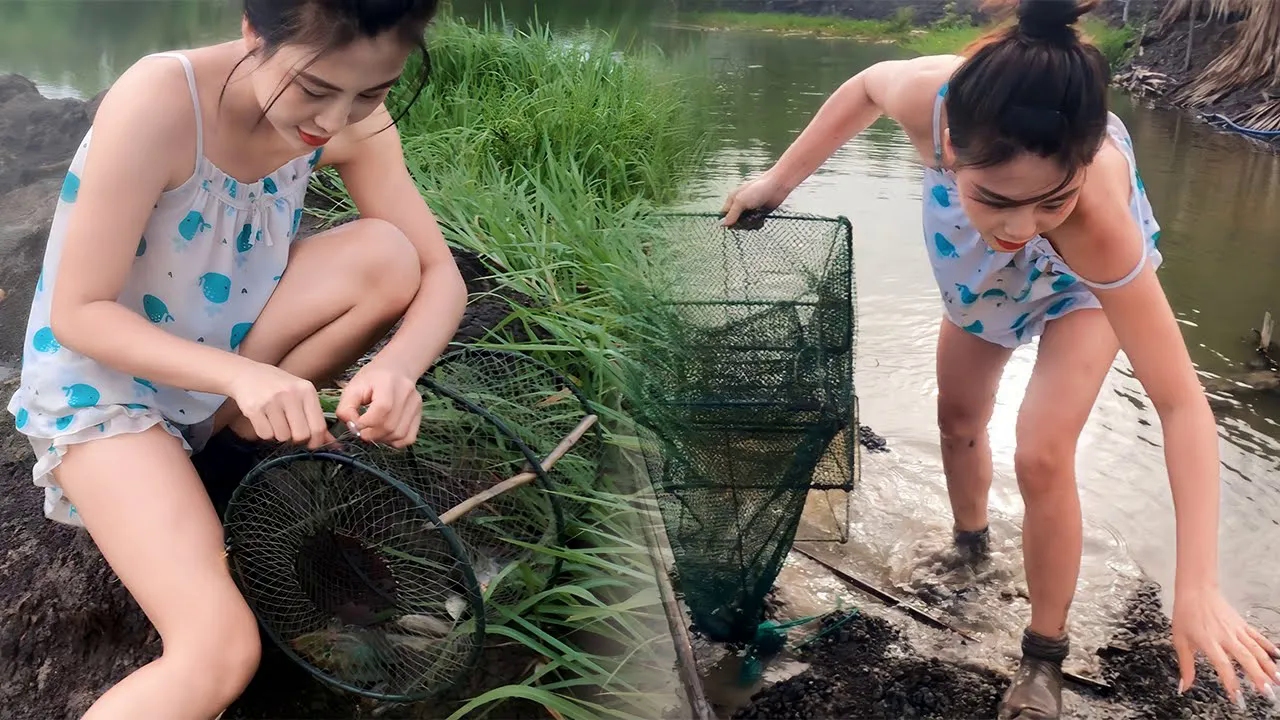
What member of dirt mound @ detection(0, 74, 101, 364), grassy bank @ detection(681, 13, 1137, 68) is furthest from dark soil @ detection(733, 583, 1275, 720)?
grassy bank @ detection(681, 13, 1137, 68)

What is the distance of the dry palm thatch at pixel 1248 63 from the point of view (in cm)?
654

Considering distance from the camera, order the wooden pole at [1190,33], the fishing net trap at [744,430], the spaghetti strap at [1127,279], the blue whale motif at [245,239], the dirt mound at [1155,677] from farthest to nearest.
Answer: the wooden pole at [1190,33] → the dirt mound at [1155,677] → the fishing net trap at [744,430] → the blue whale motif at [245,239] → the spaghetti strap at [1127,279]

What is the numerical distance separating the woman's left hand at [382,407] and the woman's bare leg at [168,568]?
27 centimetres

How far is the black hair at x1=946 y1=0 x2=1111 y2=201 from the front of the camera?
4.25 ft

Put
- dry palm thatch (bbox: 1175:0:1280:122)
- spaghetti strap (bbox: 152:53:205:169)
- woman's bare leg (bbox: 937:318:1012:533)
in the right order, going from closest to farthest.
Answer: spaghetti strap (bbox: 152:53:205:169) → woman's bare leg (bbox: 937:318:1012:533) → dry palm thatch (bbox: 1175:0:1280:122)

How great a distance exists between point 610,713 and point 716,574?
30cm

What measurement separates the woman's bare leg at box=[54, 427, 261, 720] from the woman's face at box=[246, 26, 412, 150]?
52cm

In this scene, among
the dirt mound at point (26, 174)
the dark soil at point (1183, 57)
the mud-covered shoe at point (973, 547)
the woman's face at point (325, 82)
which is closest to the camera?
the woman's face at point (325, 82)

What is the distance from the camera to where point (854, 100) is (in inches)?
74.8

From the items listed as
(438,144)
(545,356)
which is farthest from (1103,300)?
(438,144)

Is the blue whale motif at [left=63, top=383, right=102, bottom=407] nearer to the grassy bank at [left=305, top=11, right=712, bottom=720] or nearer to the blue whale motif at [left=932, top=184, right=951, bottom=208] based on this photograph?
the grassy bank at [left=305, top=11, right=712, bottom=720]

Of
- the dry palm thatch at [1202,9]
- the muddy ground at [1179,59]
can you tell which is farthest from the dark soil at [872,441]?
the dry palm thatch at [1202,9]

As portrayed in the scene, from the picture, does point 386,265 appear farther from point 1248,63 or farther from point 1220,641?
point 1248,63

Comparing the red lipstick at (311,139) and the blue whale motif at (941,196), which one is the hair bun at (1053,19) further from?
the red lipstick at (311,139)
